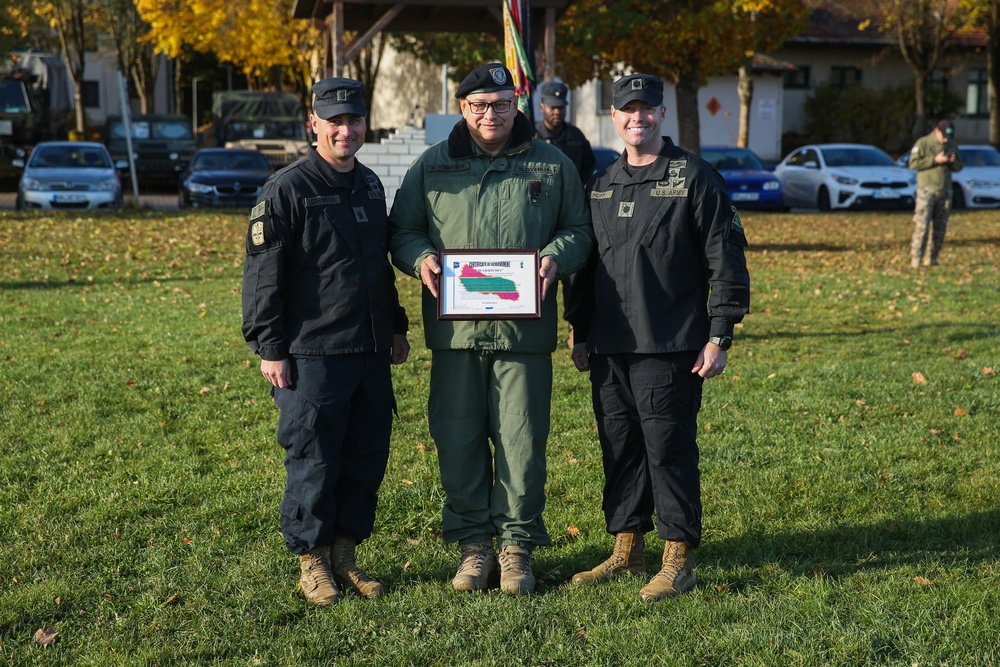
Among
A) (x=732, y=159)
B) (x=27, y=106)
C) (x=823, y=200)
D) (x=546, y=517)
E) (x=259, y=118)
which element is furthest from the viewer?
(x=259, y=118)

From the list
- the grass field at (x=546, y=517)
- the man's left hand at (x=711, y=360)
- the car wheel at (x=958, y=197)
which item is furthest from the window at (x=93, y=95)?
the man's left hand at (x=711, y=360)

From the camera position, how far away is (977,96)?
46500mm

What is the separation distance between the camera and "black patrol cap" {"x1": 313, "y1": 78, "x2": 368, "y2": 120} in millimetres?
4250

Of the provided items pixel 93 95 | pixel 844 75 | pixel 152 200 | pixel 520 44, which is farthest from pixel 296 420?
pixel 93 95

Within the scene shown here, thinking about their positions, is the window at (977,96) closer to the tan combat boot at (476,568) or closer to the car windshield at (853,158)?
the car windshield at (853,158)

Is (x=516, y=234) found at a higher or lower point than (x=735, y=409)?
higher

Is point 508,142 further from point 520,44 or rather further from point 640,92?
point 520,44

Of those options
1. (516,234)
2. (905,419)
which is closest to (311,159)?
(516,234)

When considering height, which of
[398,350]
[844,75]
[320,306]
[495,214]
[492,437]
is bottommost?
[492,437]

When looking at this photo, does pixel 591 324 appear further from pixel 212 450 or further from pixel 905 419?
pixel 905 419

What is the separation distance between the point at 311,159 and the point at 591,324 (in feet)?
4.36

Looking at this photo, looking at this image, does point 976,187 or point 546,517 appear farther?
point 976,187

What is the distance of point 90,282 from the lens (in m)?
13.0

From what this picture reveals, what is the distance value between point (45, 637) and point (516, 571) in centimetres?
179
